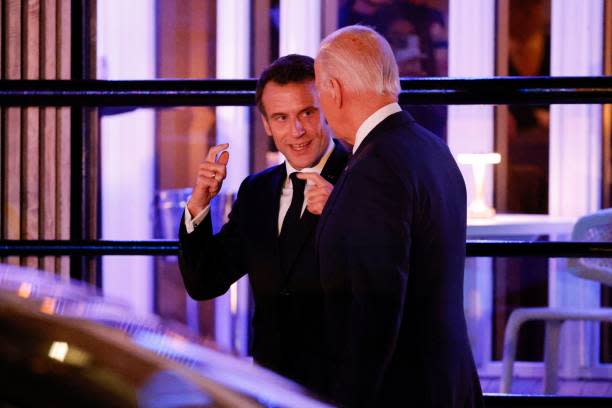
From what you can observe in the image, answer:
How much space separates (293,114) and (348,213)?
0.37 meters

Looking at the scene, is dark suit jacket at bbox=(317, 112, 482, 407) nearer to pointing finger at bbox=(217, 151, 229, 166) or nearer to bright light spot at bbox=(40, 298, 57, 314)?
pointing finger at bbox=(217, 151, 229, 166)

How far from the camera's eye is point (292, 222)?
7.43 ft

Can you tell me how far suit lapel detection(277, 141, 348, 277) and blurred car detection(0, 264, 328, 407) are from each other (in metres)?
1.10

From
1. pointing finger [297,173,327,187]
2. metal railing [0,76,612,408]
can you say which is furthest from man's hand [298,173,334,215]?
metal railing [0,76,612,408]

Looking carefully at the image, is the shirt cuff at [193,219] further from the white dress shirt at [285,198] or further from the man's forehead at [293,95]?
the man's forehead at [293,95]

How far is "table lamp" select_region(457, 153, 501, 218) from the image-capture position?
12.7 ft

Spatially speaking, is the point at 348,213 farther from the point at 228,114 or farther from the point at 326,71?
the point at 228,114

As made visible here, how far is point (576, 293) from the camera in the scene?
3773 mm

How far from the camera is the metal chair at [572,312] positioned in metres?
3.42

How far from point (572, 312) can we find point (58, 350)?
2911 mm

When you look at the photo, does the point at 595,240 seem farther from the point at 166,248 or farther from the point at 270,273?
the point at 270,273

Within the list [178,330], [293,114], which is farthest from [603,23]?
[178,330]

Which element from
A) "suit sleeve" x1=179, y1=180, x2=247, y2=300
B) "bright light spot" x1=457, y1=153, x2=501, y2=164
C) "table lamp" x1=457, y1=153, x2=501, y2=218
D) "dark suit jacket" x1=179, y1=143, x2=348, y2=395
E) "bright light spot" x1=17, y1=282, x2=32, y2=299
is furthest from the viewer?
"table lamp" x1=457, y1=153, x2=501, y2=218

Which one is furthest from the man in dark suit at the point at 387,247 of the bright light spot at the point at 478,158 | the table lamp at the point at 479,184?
the table lamp at the point at 479,184
